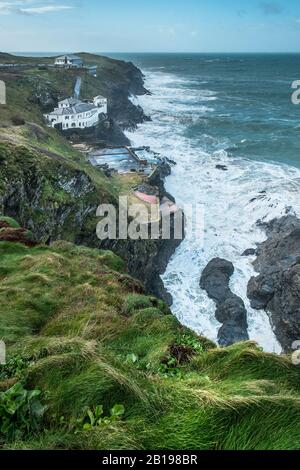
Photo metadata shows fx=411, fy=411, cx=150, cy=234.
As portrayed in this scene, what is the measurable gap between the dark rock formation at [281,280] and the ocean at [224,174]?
2.75 ft

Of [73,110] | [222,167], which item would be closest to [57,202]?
[222,167]

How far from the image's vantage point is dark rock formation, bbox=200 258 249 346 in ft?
94.7

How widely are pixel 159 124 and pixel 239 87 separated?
72753 millimetres

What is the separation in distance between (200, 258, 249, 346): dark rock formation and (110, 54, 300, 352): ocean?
0.60 m

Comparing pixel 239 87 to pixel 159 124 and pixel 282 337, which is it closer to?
pixel 159 124

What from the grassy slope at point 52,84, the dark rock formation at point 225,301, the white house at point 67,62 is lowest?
the dark rock formation at point 225,301

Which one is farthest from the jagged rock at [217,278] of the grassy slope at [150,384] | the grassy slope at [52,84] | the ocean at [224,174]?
the grassy slope at [52,84]

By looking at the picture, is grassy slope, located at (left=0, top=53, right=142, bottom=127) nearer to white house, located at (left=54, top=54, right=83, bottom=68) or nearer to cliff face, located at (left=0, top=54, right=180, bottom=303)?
cliff face, located at (left=0, top=54, right=180, bottom=303)

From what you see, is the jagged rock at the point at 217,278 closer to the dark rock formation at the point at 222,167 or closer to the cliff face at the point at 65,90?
the cliff face at the point at 65,90

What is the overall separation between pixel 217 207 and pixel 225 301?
1949 cm

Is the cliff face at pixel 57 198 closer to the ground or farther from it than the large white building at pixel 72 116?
closer to the ground

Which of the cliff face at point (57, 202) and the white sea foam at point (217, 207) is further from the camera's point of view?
the white sea foam at point (217, 207)

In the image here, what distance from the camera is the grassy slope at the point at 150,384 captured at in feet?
15.1
